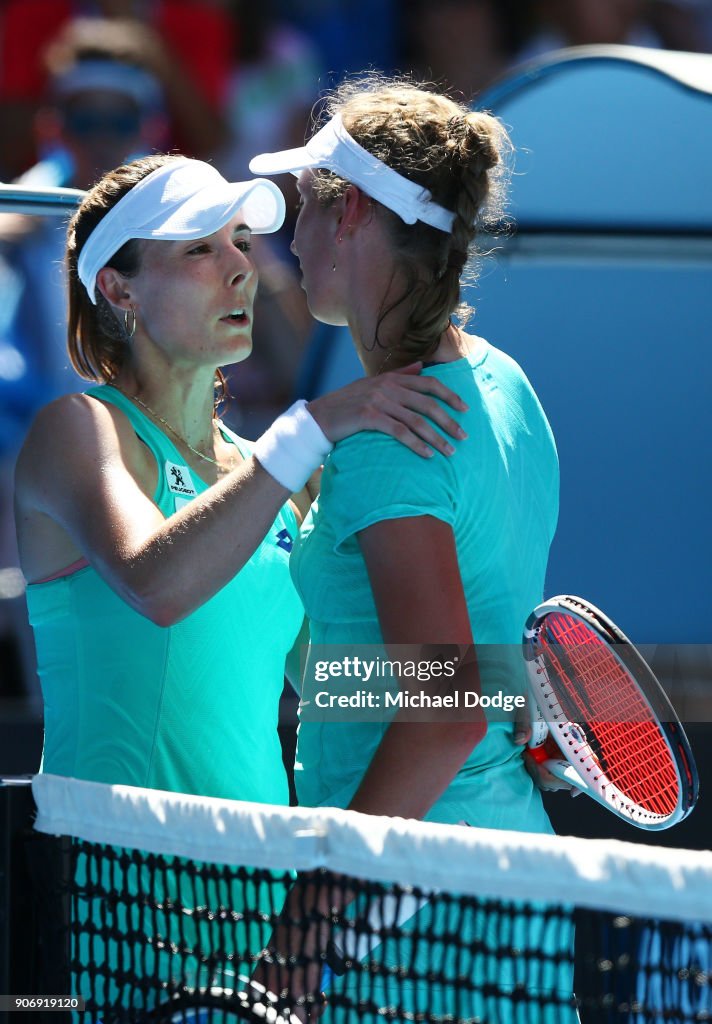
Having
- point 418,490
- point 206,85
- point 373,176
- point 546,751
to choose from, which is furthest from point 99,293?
point 206,85

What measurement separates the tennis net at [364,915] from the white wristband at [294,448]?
45cm

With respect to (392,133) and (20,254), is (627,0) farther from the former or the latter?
(392,133)

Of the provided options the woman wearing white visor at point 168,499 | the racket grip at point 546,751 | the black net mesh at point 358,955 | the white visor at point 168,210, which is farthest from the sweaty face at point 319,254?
the black net mesh at point 358,955

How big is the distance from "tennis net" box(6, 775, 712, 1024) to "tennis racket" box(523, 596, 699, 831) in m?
0.21

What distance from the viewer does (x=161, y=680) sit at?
7.09 feet

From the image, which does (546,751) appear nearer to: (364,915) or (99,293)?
(364,915)

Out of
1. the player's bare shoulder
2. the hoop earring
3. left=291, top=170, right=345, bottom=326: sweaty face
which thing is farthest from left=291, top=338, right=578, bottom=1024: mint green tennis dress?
the hoop earring

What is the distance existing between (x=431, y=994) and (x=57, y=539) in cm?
100

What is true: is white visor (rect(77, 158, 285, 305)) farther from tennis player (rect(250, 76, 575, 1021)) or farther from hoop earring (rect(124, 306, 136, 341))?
tennis player (rect(250, 76, 575, 1021))

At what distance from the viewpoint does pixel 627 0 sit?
5695 millimetres

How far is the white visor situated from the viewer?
7.72 feet

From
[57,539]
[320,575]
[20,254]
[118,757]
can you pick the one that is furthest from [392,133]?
[20,254]

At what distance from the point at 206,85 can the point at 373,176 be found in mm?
4569

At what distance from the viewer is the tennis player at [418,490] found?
170 centimetres
